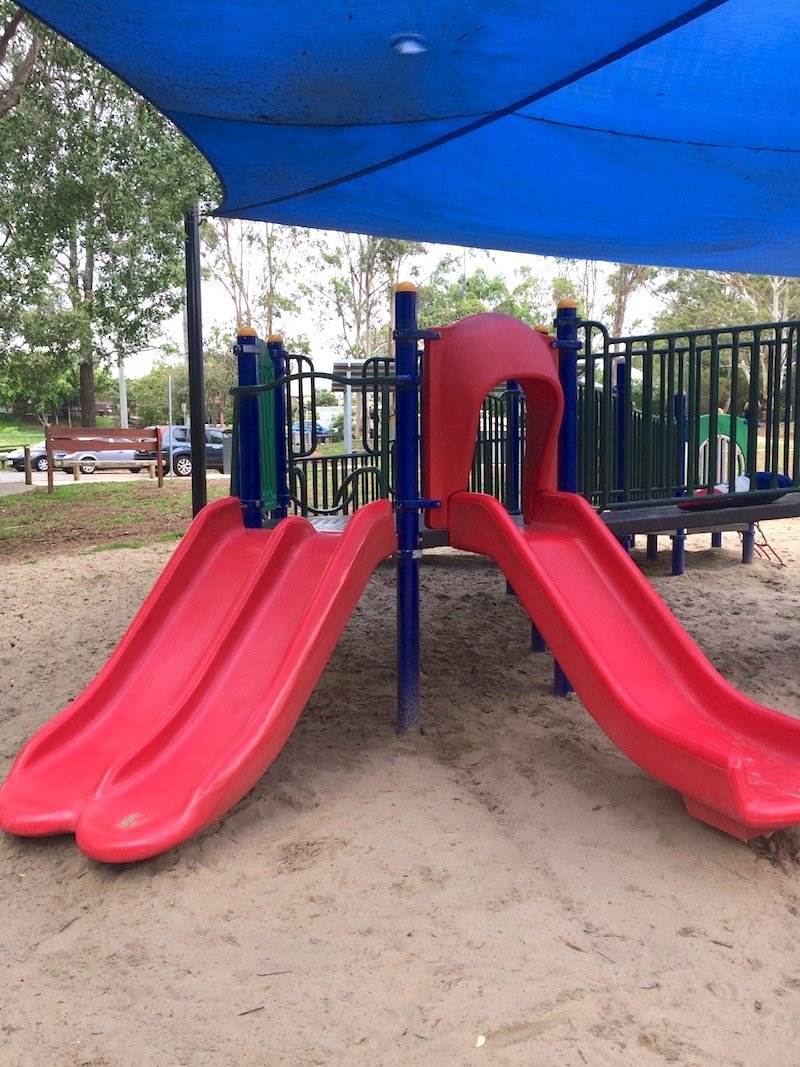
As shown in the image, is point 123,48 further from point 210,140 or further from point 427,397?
point 427,397

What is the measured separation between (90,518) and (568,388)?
972cm

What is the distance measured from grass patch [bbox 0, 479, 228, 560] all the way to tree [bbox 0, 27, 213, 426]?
2885 millimetres

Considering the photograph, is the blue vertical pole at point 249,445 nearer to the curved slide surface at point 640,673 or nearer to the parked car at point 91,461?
the curved slide surface at point 640,673

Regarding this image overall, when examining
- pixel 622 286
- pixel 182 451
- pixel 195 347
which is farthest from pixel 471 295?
pixel 195 347

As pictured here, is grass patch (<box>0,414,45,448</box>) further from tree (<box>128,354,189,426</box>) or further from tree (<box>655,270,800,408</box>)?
tree (<box>655,270,800,408</box>)

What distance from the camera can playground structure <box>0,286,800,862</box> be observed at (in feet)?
9.36

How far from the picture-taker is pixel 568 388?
427cm

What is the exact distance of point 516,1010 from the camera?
2.06 meters

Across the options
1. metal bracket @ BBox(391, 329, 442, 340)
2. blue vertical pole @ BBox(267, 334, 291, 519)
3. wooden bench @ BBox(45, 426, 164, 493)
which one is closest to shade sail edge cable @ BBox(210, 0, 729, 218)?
metal bracket @ BBox(391, 329, 442, 340)

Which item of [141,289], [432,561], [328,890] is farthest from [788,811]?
[141,289]

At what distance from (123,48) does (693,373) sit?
11.6 feet

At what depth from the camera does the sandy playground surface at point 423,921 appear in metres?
1.99

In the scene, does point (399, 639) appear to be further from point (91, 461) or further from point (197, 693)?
point (91, 461)


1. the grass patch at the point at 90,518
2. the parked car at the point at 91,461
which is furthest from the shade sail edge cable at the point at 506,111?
the parked car at the point at 91,461
